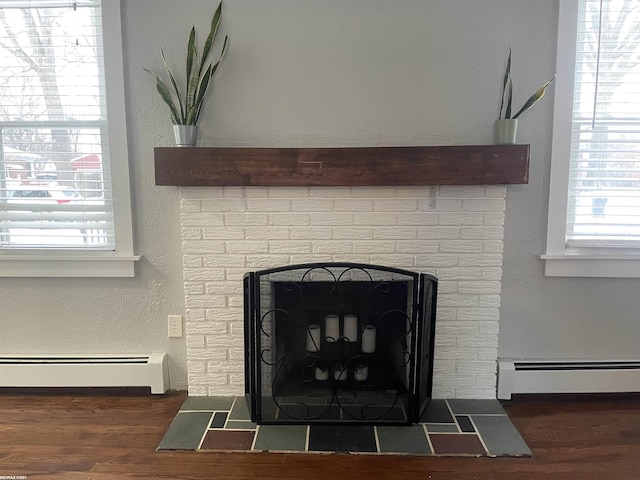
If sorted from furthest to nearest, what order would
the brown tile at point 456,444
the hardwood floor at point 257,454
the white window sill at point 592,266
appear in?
the white window sill at point 592,266 < the brown tile at point 456,444 < the hardwood floor at point 257,454

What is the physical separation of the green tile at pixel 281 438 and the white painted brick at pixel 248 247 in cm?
79

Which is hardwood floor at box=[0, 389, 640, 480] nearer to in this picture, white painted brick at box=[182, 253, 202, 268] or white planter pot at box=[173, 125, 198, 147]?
white painted brick at box=[182, 253, 202, 268]

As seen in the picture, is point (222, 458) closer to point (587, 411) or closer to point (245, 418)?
point (245, 418)

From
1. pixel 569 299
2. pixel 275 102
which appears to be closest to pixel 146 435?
pixel 275 102

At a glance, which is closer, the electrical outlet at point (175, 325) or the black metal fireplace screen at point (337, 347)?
the black metal fireplace screen at point (337, 347)

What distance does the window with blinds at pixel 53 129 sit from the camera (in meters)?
2.12

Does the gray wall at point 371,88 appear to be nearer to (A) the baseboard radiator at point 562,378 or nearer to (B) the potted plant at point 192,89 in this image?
(B) the potted plant at point 192,89

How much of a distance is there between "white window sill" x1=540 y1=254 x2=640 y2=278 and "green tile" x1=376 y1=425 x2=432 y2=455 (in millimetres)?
1004

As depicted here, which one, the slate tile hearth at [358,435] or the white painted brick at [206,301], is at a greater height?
the white painted brick at [206,301]

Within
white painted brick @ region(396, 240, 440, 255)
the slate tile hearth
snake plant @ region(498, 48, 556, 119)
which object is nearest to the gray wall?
snake plant @ region(498, 48, 556, 119)

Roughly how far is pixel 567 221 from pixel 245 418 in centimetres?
180

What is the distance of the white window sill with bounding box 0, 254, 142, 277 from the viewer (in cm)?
223

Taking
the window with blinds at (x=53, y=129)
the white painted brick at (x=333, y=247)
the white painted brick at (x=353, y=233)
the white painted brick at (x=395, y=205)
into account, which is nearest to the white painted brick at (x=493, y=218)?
the white painted brick at (x=395, y=205)

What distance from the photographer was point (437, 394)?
7.30ft
